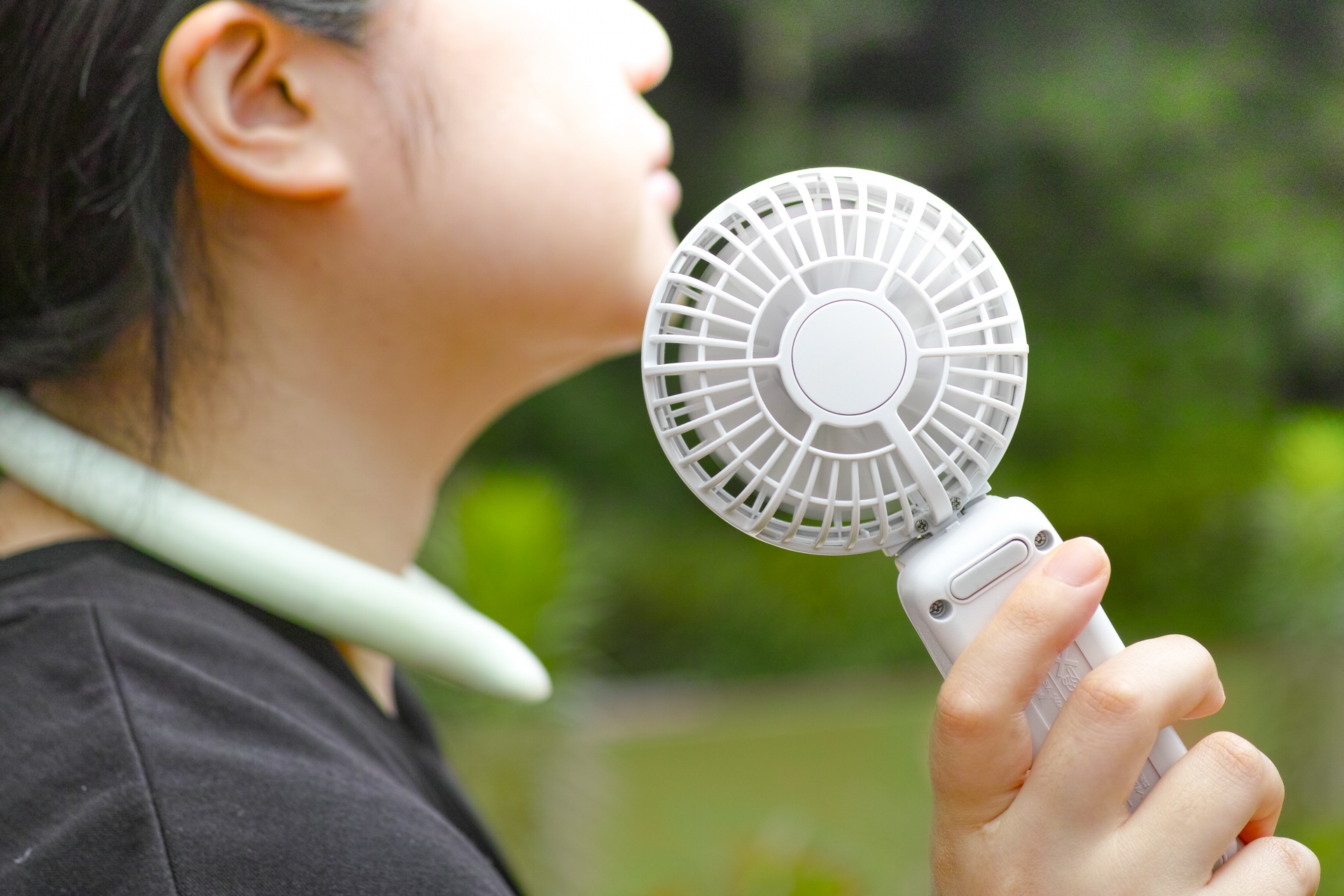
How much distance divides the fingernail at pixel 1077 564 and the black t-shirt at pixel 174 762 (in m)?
0.38

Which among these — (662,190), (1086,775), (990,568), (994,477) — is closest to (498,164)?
(662,190)

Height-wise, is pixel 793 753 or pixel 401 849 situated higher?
pixel 401 849

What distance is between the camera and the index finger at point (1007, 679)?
2.04ft

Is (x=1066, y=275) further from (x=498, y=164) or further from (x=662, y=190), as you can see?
(x=498, y=164)

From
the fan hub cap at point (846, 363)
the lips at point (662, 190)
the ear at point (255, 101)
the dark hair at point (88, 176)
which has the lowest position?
the dark hair at point (88, 176)

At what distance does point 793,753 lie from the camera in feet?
14.2

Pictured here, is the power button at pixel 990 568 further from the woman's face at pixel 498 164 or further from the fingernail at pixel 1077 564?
the woman's face at pixel 498 164

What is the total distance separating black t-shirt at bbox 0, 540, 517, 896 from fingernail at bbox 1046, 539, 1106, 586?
1.24 ft

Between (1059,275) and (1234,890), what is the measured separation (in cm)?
571

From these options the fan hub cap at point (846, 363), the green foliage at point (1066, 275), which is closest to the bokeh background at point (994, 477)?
the green foliage at point (1066, 275)

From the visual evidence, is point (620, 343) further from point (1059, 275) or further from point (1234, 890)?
point (1059, 275)

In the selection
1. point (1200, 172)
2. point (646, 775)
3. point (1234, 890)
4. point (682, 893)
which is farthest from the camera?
point (1200, 172)

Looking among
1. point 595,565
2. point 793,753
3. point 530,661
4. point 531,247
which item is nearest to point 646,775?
point 793,753

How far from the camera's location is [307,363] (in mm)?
902
